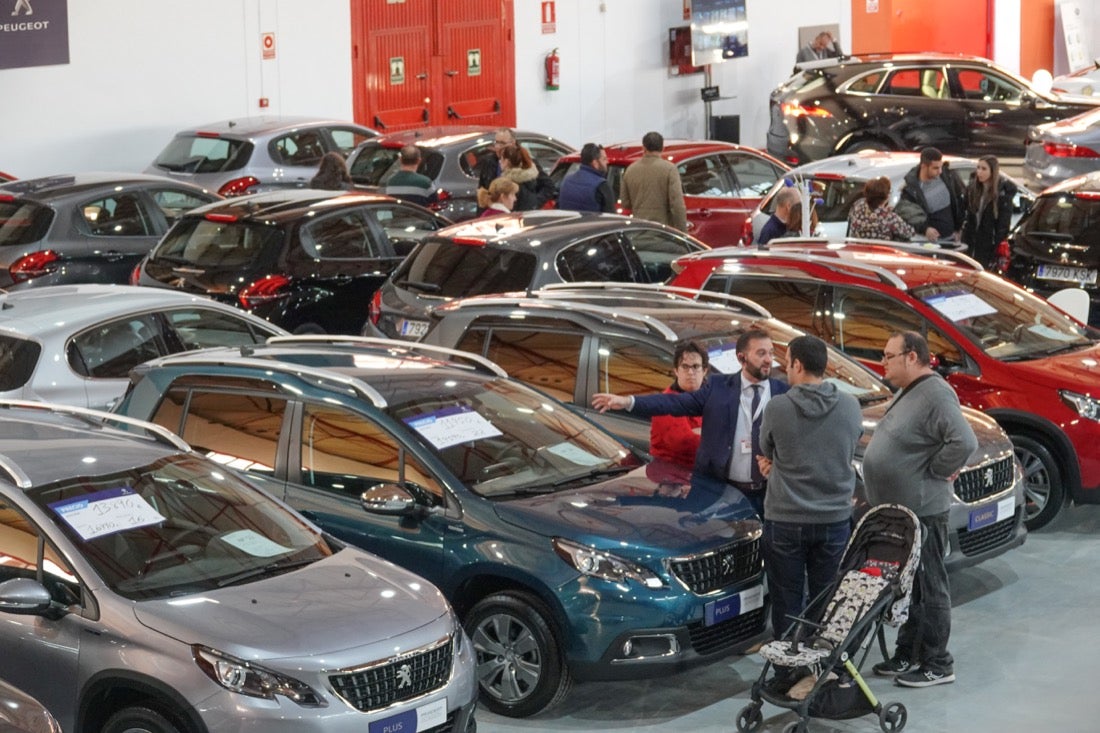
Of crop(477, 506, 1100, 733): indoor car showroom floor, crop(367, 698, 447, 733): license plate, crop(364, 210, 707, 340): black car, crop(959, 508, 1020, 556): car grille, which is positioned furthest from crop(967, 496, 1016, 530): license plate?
crop(364, 210, 707, 340): black car

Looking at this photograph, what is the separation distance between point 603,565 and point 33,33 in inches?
545

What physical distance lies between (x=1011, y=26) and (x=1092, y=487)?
23507 millimetres

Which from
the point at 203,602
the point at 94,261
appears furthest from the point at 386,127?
the point at 203,602

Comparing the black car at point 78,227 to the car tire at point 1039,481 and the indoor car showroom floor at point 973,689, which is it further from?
the car tire at point 1039,481

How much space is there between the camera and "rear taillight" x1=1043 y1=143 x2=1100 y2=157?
17.2 m

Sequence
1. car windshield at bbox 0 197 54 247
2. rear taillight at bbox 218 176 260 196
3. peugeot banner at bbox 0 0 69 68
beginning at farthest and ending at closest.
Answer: peugeot banner at bbox 0 0 69 68 → rear taillight at bbox 218 176 260 196 → car windshield at bbox 0 197 54 247

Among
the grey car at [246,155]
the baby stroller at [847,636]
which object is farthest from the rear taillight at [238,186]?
the baby stroller at [847,636]

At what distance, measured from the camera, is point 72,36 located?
63.0ft

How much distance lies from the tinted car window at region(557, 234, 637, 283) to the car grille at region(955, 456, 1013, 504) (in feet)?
11.9

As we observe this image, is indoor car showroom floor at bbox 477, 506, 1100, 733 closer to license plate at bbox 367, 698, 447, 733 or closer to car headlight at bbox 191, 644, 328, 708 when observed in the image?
license plate at bbox 367, 698, 447, 733

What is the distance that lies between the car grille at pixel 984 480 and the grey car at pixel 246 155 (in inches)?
415

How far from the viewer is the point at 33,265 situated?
44.3 ft

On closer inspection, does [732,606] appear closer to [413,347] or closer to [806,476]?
[806,476]

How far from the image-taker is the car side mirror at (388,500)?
23.8 ft
